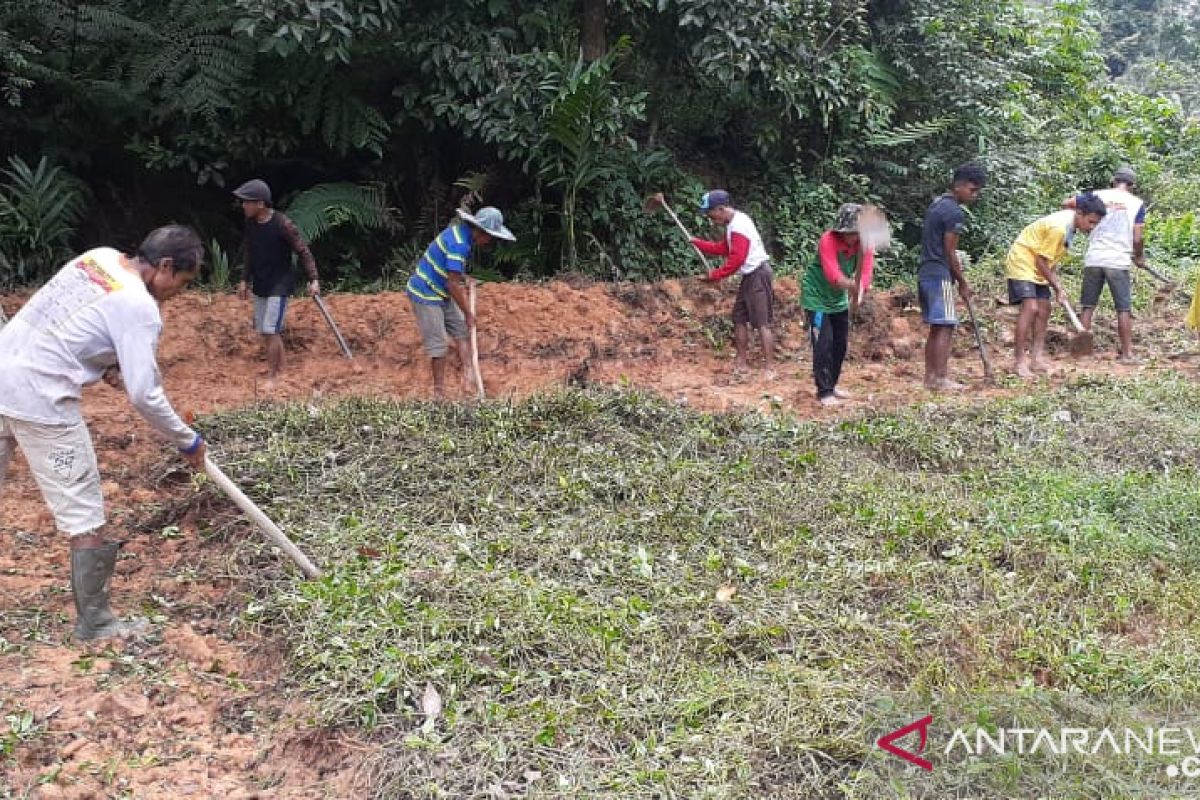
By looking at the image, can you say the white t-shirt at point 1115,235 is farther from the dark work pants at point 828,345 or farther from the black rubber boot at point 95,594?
the black rubber boot at point 95,594

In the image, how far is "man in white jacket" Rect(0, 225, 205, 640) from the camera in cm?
340

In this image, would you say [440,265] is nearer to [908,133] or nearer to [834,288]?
[834,288]

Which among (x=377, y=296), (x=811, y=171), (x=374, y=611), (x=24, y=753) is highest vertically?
(x=811, y=171)

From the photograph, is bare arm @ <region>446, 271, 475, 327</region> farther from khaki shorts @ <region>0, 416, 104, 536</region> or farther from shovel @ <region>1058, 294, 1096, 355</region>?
shovel @ <region>1058, 294, 1096, 355</region>

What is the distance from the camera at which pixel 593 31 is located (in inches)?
367

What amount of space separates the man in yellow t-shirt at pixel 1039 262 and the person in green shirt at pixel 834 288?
1461 mm

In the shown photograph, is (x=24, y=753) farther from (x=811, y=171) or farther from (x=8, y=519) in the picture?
(x=811, y=171)

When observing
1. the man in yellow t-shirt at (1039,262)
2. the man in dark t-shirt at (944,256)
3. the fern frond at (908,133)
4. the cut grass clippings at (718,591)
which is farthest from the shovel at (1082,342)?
the fern frond at (908,133)

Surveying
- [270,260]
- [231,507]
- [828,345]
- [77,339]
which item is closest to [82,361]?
[77,339]

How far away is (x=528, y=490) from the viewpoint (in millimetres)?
4840

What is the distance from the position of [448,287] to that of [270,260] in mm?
1357

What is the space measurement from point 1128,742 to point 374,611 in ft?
8.19

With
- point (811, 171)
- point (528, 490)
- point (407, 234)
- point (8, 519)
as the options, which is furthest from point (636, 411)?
point (811, 171)

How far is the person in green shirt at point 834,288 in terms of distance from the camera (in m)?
6.49
